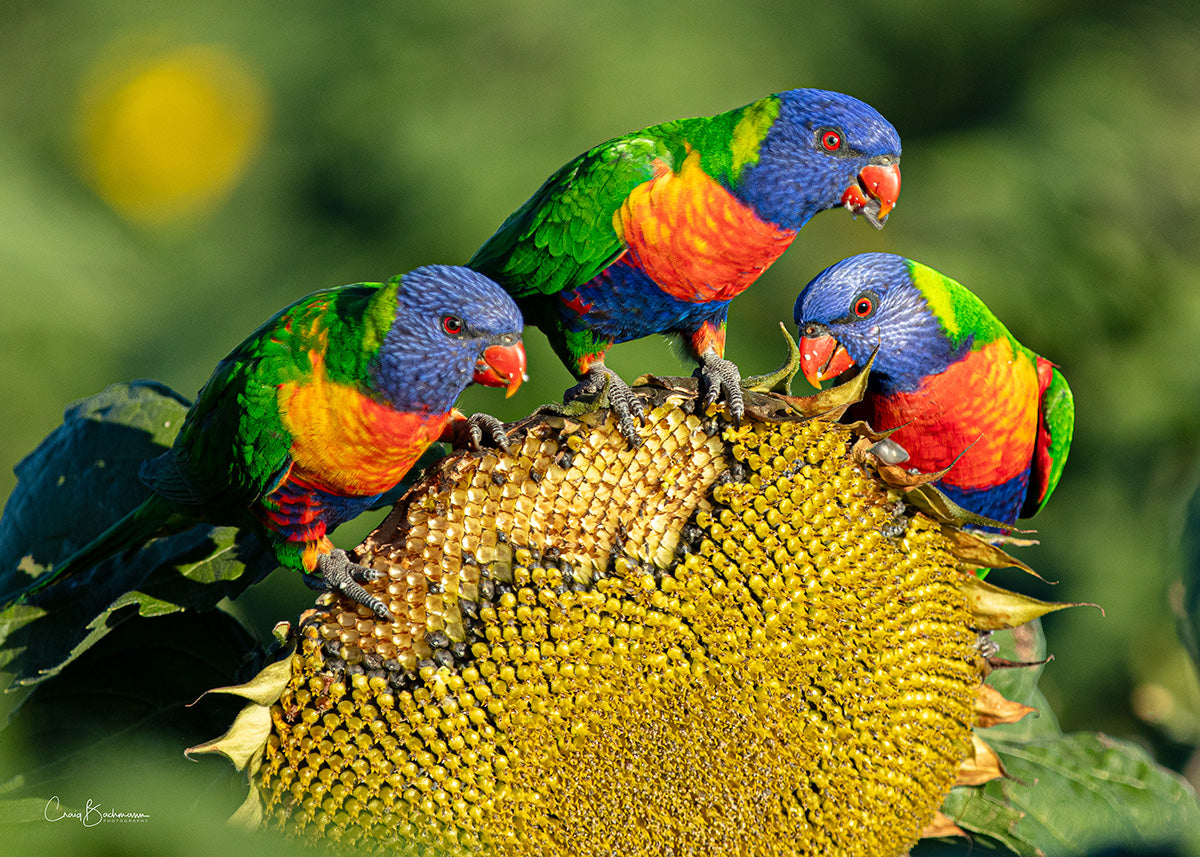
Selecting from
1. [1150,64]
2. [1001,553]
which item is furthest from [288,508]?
[1150,64]

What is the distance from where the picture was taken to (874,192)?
190 centimetres

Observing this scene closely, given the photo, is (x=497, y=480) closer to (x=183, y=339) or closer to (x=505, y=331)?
(x=505, y=331)

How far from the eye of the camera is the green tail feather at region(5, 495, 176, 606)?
1.85 m

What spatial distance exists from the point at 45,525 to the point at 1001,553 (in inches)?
73.1

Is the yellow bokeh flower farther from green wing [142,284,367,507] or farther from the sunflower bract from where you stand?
the sunflower bract

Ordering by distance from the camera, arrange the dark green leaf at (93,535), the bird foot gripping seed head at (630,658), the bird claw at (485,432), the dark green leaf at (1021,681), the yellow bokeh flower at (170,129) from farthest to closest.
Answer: the yellow bokeh flower at (170,129)
the dark green leaf at (1021,681)
the dark green leaf at (93,535)
the bird claw at (485,432)
the bird foot gripping seed head at (630,658)

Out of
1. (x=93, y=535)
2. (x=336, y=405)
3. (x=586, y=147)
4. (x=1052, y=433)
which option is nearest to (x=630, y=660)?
(x=336, y=405)

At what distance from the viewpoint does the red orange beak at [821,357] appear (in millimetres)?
1930

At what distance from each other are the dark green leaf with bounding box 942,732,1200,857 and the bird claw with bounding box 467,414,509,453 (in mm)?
1166

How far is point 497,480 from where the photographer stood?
156 centimetres

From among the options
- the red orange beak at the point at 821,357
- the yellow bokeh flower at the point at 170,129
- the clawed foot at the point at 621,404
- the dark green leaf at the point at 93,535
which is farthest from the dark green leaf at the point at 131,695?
the yellow bokeh flower at the point at 170,129

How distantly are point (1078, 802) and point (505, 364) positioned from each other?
1586 millimetres

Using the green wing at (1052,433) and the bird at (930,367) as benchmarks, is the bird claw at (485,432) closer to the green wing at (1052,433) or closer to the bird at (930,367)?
the bird at (930,367)

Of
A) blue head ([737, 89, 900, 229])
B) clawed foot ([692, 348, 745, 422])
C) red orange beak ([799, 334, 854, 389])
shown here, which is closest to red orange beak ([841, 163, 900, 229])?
blue head ([737, 89, 900, 229])
